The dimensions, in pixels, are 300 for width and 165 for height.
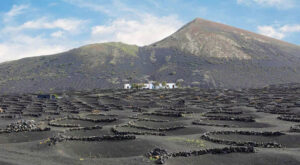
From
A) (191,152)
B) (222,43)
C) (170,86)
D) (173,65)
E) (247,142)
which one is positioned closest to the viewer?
(191,152)

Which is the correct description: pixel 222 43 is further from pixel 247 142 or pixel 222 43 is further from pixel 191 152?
pixel 191 152

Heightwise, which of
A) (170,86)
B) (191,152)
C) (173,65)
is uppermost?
(173,65)

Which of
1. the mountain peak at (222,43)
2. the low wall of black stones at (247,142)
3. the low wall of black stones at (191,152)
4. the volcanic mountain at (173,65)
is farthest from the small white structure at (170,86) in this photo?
the low wall of black stones at (191,152)

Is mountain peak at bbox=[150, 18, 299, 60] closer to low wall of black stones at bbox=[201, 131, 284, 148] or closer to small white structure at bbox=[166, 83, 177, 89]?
small white structure at bbox=[166, 83, 177, 89]

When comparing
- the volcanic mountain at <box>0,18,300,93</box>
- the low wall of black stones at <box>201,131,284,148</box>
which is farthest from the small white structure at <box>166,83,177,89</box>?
the low wall of black stones at <box>201,131,284,148</box>

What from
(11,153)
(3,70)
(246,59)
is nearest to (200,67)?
(246,59)

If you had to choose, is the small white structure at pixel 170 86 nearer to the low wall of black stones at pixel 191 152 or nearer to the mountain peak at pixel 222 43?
the mountain peak at pixel 222 43

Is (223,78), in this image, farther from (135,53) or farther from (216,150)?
(216,150)

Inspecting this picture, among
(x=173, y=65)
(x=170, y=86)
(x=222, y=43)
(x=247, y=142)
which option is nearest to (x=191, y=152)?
(x=247, y=142)
